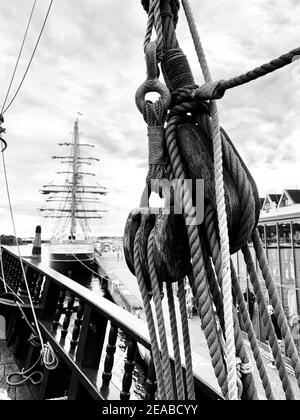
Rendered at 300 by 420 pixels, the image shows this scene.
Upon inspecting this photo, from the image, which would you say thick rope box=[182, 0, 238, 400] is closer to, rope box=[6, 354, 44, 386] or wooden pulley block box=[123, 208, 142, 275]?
wooden pulley block box=[123, 208, 142, 275]

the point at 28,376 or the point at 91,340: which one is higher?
the point at 91,340

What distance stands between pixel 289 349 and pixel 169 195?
52cm

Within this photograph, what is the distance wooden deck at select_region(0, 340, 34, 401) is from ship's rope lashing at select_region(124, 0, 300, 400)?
2110mm

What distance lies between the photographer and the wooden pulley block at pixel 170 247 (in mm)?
736

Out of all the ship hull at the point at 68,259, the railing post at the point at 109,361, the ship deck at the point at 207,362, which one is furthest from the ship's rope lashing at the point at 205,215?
the ship hull at the point at 68,259

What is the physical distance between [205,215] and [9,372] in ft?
9.64

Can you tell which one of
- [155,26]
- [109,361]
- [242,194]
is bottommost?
[109,361]

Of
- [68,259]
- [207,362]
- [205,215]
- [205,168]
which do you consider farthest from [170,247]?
[68,259]

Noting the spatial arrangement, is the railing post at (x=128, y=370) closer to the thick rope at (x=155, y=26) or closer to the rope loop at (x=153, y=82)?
the rope loop at (x=153, y=82)

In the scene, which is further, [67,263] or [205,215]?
[67,263]

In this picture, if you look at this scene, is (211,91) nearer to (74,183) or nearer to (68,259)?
(68,259)

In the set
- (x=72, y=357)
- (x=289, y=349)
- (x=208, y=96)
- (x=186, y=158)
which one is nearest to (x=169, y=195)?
(x=186, y=158)

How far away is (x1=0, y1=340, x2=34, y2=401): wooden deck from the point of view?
2250 mm

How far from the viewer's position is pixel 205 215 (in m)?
0.72
